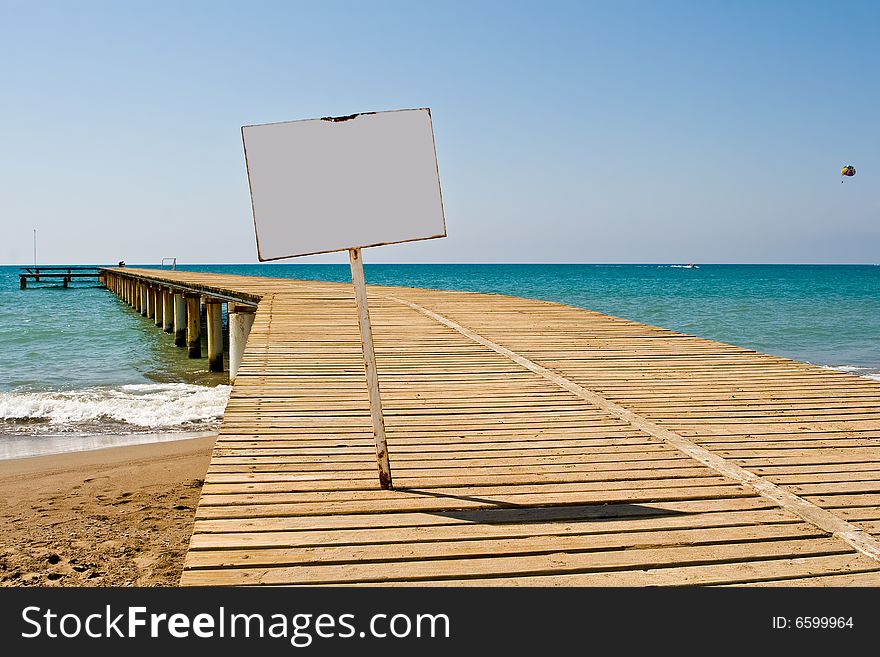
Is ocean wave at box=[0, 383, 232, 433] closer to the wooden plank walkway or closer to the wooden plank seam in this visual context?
the wooden plank walkway

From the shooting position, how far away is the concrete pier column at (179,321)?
1980cm

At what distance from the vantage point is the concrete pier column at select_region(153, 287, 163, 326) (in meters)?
26.0

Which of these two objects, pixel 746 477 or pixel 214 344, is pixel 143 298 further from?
pixel 746 477

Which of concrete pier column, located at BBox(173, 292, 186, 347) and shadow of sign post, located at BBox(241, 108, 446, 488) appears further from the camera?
concrete pier column, located at BBox(173, 292, 186, 347)

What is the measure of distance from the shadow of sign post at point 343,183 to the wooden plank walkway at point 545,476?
1046mm

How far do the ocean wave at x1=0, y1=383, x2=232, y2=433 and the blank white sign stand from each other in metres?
6.80

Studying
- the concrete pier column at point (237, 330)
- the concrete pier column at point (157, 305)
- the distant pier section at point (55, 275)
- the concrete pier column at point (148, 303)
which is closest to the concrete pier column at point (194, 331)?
the concrete pier column at point (237, 330)

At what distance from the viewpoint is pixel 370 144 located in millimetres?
3180

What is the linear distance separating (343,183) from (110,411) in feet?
26.5

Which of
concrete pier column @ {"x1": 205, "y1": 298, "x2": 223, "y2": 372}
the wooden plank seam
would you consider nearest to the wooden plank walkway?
the wooden plank seam

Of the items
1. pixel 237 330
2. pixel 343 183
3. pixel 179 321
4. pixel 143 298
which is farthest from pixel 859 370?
pixel 143 298

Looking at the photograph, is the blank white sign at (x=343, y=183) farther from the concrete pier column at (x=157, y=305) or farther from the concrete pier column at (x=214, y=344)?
the concrete pier column at (x=157, y=305)
